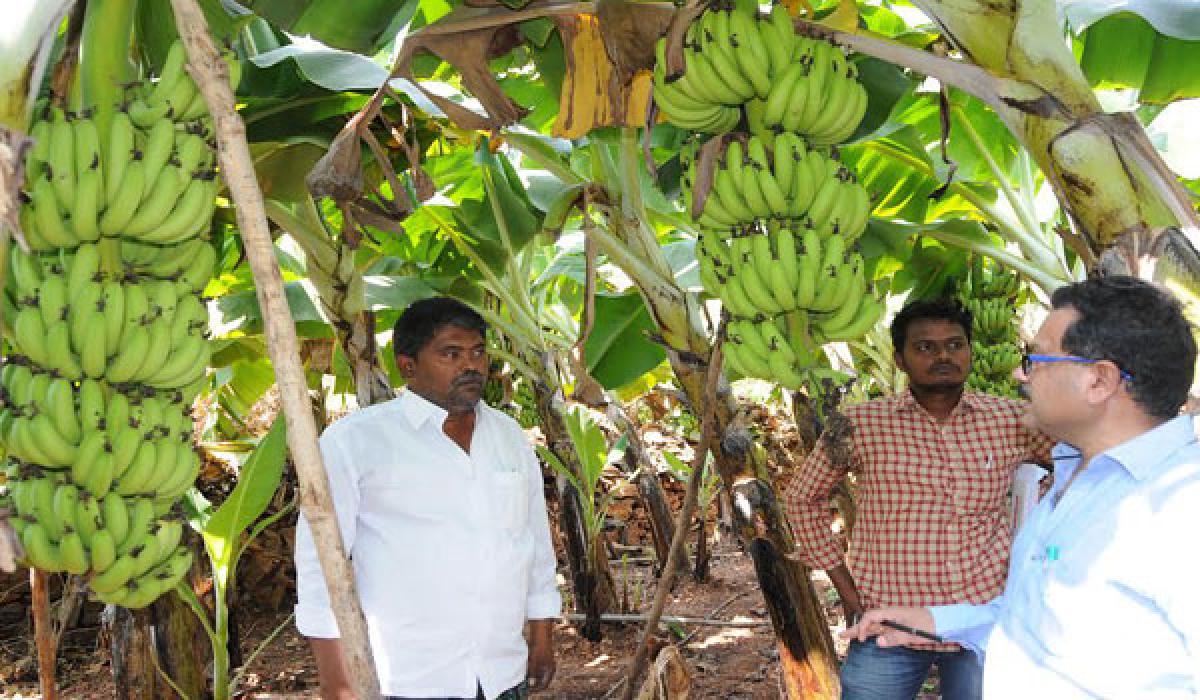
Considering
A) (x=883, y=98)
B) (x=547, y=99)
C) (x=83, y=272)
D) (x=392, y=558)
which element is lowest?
(x=392, y=558)

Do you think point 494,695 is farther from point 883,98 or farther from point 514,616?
point 883,98

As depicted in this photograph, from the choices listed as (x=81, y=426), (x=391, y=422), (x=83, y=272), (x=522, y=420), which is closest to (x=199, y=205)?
(x=83, y=272)

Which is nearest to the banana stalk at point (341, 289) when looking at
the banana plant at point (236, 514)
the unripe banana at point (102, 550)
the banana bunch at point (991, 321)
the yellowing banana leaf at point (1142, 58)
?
the banana plant at point (236, 514)

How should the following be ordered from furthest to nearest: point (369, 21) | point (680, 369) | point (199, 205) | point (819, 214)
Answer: point (680, 369), point (369, 21), point (819, 214), point (199, 205)

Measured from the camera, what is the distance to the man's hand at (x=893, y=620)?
5.25 ft

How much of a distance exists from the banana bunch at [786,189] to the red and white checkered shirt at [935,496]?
0.52 m

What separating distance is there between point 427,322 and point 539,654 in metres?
0.85

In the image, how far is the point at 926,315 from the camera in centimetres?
254

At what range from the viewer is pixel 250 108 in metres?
2.75

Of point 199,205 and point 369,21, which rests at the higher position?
point 369,21

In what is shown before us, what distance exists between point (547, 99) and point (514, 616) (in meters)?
2.39

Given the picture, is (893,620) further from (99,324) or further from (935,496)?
(99,324)

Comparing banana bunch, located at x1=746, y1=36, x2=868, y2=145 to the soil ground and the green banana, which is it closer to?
the green banana

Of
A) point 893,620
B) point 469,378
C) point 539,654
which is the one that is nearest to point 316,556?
point 469,378
